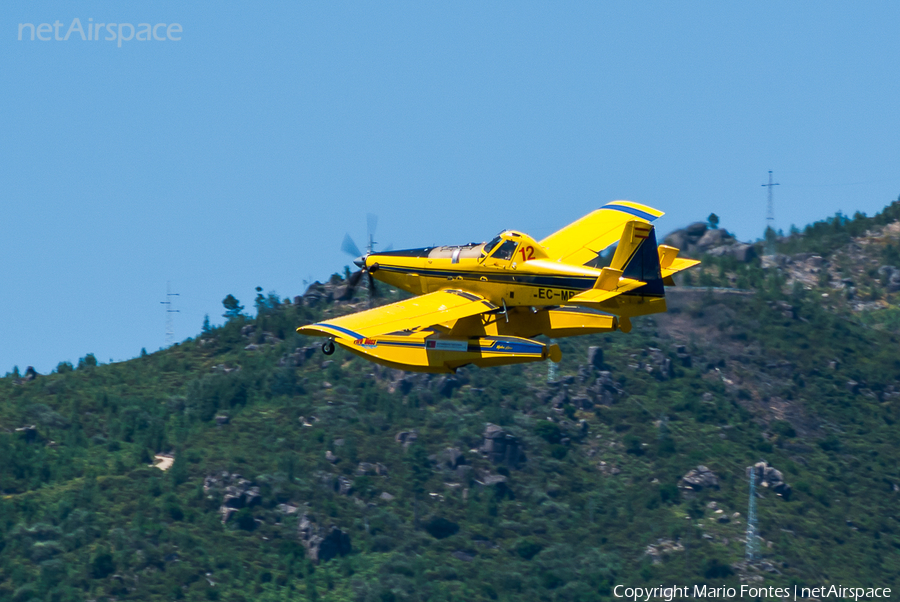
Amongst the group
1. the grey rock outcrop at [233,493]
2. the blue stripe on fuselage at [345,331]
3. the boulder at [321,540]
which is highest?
the blue stripe on fuselage at [345,331]

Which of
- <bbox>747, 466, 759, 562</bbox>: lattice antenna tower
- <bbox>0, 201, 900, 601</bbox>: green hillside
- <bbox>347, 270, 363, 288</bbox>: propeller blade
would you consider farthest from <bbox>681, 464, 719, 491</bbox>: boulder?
<bbox>347, 270, 363, 288</bbox>: propeller blade

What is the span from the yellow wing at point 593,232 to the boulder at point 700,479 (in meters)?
63.2

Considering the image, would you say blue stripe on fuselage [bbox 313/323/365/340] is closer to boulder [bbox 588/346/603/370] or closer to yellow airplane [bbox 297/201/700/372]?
yellow airplane [bbox 297/201/700/372]

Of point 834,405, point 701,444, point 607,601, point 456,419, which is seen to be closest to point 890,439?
point 834,405

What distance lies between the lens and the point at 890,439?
4936 inches

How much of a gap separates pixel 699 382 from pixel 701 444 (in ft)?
19.0

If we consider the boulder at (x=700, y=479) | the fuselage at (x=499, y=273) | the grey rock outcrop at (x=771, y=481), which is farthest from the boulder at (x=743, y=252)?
the fuselage at (x=499, y=273)

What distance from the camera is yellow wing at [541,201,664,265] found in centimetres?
5441

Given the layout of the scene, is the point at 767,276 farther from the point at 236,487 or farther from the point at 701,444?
the point at 236,487

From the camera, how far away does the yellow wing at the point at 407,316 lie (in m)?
46.5

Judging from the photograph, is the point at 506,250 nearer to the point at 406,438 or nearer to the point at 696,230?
the point at 406,438
